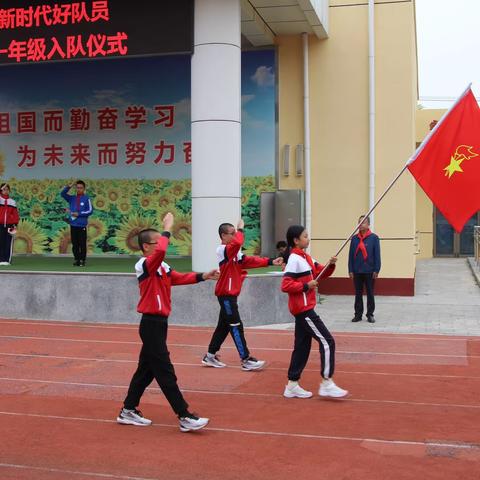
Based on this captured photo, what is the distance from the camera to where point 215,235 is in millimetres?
13266

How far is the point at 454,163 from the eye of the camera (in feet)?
26.7

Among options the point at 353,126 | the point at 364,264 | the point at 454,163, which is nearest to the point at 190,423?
the point at 454,163

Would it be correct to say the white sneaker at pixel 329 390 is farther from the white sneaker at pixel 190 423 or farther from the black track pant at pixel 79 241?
the black track pant at pixel 79 241

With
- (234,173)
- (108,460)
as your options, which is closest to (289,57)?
(234,173)

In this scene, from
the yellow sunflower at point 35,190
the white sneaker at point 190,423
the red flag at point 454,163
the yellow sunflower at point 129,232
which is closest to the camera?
the white sneaker at point 190,423

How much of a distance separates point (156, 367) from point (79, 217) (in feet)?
29.5

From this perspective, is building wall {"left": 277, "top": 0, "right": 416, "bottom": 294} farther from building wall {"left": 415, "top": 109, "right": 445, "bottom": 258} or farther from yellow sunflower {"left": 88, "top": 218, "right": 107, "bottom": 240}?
building wall {"left": 415, "top": 109, "right": 445, "bottom": 258}

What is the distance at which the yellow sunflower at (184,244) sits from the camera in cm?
1777

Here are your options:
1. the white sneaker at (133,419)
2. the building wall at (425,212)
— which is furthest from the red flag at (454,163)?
the building wall at (425,212)

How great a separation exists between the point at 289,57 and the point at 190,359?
926 centimetres

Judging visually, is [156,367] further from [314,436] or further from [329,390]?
[329,390]

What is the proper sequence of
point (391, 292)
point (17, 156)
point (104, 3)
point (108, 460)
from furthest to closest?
point (17, 156), point (391, 292), point (104, 3), point (108, 460)

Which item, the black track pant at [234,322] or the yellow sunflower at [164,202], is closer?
the black track pant at [234,322]

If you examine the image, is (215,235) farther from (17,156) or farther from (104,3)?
(17,156)
